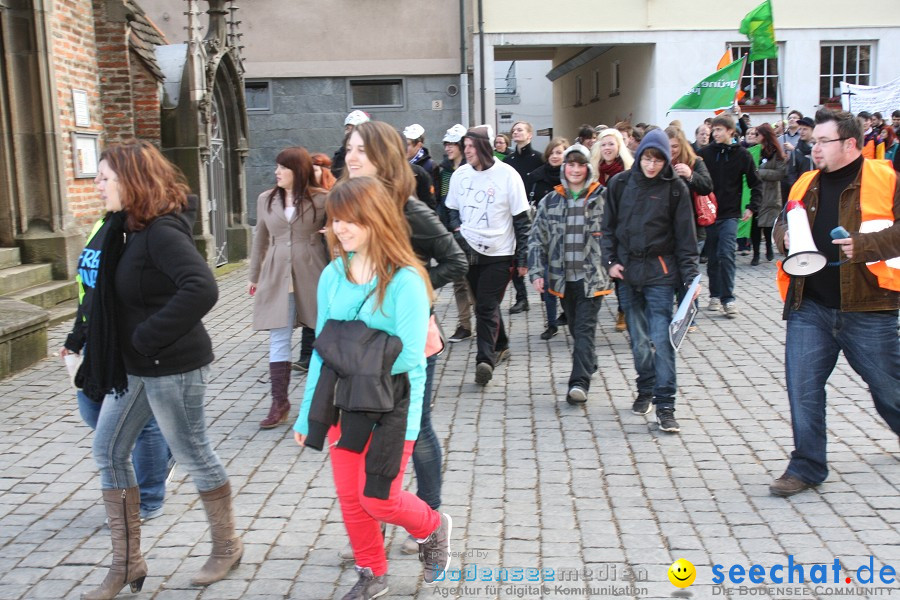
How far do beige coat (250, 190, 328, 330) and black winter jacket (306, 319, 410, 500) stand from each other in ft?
9.91

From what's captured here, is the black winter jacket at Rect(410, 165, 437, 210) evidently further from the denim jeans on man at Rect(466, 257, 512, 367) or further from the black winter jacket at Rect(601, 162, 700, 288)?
Result: the black winter jacket at Rect(601, 162, 700, 288)

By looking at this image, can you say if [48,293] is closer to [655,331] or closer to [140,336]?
[655,331]

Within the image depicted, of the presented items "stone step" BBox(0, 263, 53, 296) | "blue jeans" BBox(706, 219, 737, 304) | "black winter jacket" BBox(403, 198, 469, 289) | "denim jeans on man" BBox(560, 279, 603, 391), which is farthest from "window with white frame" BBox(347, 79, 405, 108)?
"black winter jacket" BBox(403, 198, 469, 289)

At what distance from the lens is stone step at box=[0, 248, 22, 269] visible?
10.1 m

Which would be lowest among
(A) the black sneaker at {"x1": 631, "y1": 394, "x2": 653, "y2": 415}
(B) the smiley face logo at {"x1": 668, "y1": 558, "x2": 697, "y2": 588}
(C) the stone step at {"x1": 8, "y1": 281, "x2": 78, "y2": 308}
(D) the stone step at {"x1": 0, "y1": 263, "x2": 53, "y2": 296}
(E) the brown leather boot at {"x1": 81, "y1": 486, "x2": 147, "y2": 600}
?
(B) the smiley face logo at {"x1": 668, "y1": 558, "x2": 697, "y2": 588}

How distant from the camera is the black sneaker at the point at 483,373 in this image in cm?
744

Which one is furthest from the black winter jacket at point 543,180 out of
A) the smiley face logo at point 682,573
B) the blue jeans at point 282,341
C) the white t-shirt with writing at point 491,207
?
the smiley face logo at point 682,573

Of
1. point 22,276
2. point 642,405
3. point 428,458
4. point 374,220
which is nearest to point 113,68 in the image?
point 22,276

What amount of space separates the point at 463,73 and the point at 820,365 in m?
17.1

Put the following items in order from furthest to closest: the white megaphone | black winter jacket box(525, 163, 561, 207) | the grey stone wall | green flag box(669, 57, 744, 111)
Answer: the grey stone wall < green flag box(669, 57, 744, 111) < black winter jacket box(525, 163, 561, 207) < the white megaphone

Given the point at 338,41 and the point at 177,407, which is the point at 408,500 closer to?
the point at 177,407

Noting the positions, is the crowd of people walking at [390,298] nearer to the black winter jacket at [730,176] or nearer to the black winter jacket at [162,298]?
the black winter jacket at [162,298]

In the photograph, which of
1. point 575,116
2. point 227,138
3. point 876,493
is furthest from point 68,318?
Answer: point 575,116

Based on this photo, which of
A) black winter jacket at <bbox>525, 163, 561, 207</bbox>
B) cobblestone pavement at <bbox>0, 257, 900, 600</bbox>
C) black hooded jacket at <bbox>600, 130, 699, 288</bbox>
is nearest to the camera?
cobblestone pavement at <bbox>0, 257, 900, 600</bbox>
